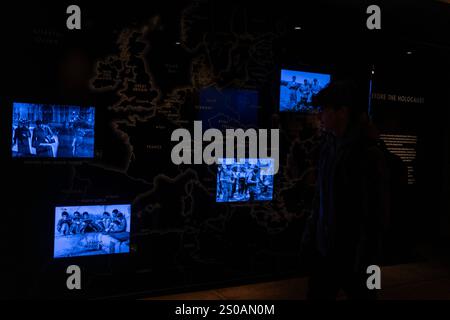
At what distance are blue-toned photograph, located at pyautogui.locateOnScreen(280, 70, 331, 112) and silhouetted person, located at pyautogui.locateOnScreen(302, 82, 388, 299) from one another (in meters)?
1.77

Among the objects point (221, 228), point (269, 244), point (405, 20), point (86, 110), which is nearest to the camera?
point (86, 110)

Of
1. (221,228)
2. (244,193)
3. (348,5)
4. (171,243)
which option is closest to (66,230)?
(171,243)

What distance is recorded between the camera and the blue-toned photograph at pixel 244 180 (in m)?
3.79

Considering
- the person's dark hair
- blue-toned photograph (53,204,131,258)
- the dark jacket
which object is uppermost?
the person's dark hair

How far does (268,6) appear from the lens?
3.94m

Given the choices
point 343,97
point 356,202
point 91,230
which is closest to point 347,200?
point 356,202

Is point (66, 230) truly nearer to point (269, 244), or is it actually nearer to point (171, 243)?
point (171, 243)

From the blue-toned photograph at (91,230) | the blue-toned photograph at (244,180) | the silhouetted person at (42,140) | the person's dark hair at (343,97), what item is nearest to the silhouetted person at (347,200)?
the person's dark hair at (343,97)

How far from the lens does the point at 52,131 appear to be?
3084 millimetres

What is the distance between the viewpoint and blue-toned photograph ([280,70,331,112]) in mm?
4074

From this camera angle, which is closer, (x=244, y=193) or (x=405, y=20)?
(x=244, y=193)

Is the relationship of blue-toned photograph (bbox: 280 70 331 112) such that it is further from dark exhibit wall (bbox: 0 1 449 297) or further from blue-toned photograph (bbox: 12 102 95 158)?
blue-toned photograph (bbox: 12 102 95 158)

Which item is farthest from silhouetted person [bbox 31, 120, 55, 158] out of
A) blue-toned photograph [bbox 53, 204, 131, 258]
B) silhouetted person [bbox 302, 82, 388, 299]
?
silhouetted person [bbox 302, 82, 388, 299]

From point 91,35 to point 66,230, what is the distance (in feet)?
5.18
